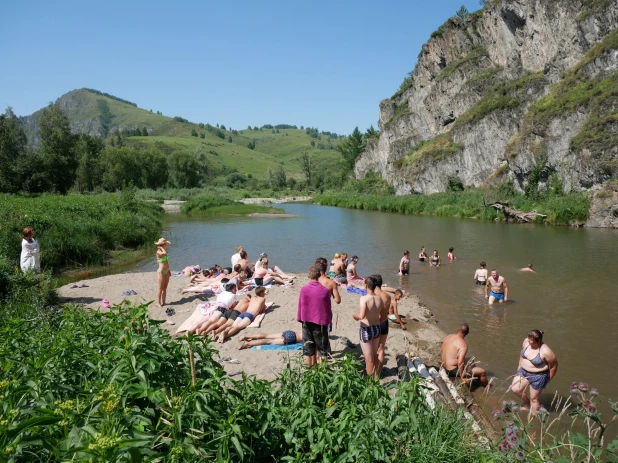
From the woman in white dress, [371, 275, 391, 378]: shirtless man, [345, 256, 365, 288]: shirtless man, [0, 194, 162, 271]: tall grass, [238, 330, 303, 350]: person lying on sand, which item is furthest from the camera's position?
[0, 194, 162, 271]: tall grass

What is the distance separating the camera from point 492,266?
69.9 feet

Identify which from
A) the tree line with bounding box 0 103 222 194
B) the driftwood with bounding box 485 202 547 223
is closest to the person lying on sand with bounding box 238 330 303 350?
the tree line with bounding box 0 103 222 194

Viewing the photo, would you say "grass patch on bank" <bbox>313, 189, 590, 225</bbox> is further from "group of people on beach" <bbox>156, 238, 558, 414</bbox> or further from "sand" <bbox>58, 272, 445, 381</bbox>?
"group of people on beach" <bbox>156, 238, 558, 414</bbox>

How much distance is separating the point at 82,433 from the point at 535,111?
2184 inches

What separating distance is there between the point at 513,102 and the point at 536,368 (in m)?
56.2

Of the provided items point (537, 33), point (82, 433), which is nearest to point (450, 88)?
point (537, 33)

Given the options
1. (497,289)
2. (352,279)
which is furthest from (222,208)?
(497,289)

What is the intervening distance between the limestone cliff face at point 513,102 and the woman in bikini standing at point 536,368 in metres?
37.8

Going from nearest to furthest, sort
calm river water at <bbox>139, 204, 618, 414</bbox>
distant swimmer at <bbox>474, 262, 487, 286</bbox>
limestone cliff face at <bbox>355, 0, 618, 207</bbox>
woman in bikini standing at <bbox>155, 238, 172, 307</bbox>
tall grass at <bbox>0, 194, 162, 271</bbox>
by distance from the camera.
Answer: calm river water at <bbox>139, 204, 618, 414</bbox> < woman in bikini standing at <bbox>155, 238, 172, 307</bbox> < distant swimmer at <bbox>474, 262, 487, 286</bbox> < tall grass at <bbox>0, 194, 162, 271</bbox> < limestone cliff face at <bbox>355, 0, 618, 207</bbox>

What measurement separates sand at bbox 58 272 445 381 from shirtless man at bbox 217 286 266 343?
0.17m

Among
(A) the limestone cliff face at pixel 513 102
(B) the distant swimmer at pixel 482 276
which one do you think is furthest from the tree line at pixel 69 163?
(A) the limestone cliff face at pixel 513 102

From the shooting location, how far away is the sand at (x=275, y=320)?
8.57 meters

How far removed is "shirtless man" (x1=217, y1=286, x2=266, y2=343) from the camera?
10.1 m

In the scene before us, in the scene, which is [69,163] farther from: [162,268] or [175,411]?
[175,411]
